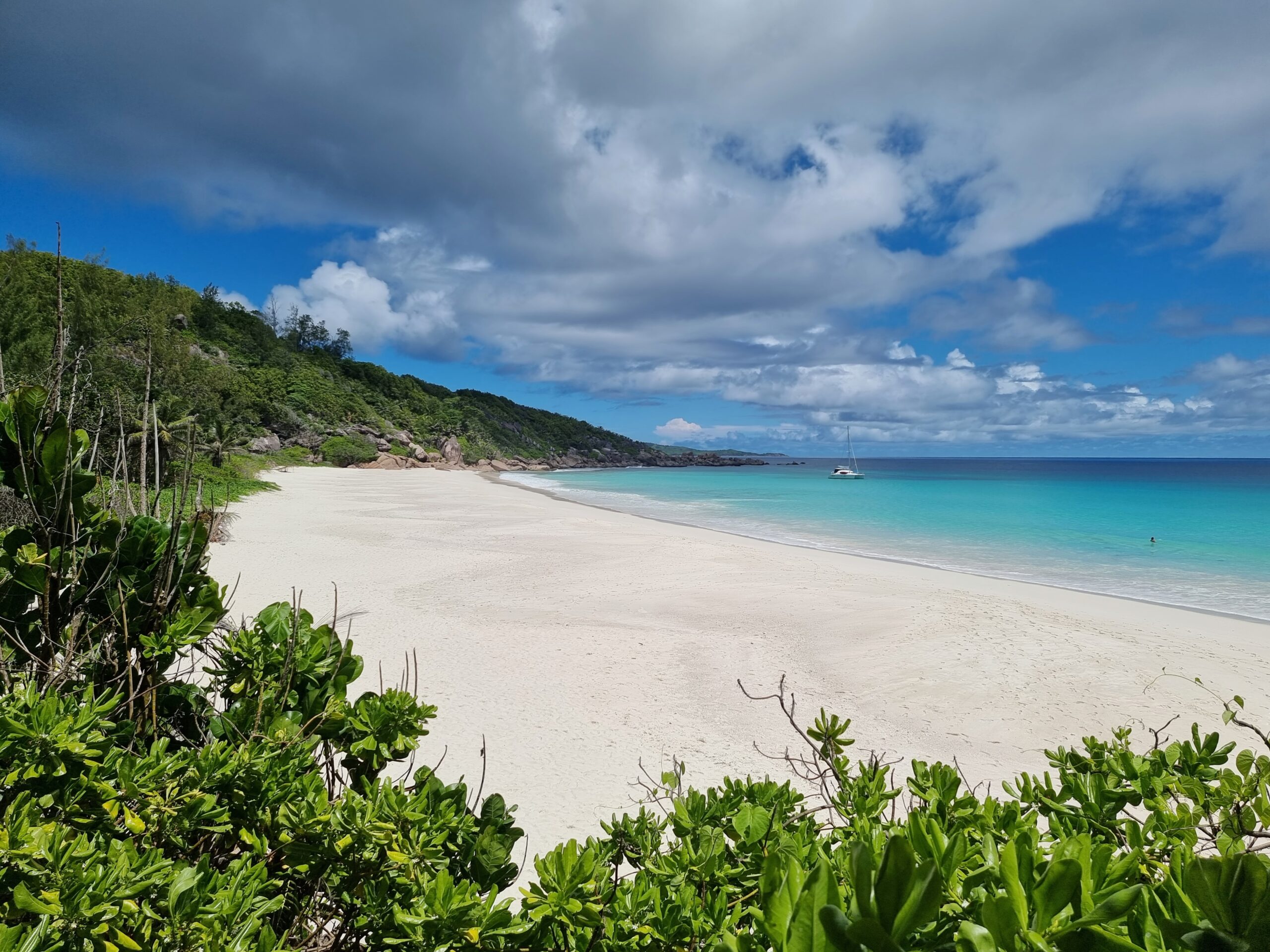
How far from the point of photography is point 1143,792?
4.92ft

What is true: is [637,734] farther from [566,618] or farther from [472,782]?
[566,618]

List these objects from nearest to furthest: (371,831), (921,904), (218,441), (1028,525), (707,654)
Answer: (921,904)
(371,831)
(707,654)
(1028,525)
(218,441)

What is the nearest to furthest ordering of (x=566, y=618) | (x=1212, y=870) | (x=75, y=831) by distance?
(x=1212, y=870), (x=75, y=831), (x=566, y=618)

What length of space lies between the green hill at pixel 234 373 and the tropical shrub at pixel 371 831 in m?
0.63

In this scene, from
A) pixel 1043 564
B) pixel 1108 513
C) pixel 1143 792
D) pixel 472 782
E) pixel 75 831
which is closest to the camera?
pixel 75 831

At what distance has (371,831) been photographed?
1337 mm

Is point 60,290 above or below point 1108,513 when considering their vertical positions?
above

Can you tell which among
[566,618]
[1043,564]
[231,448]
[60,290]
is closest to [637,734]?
[566,618]

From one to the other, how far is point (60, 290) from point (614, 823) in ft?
7.12

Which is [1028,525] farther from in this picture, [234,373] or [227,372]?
[234,373]

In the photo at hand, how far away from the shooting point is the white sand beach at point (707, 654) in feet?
16.5

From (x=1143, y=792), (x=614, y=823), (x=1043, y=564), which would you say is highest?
(x=1143, y=792)

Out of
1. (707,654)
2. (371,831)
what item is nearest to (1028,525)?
(707,654)

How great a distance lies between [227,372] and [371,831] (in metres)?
51.5
